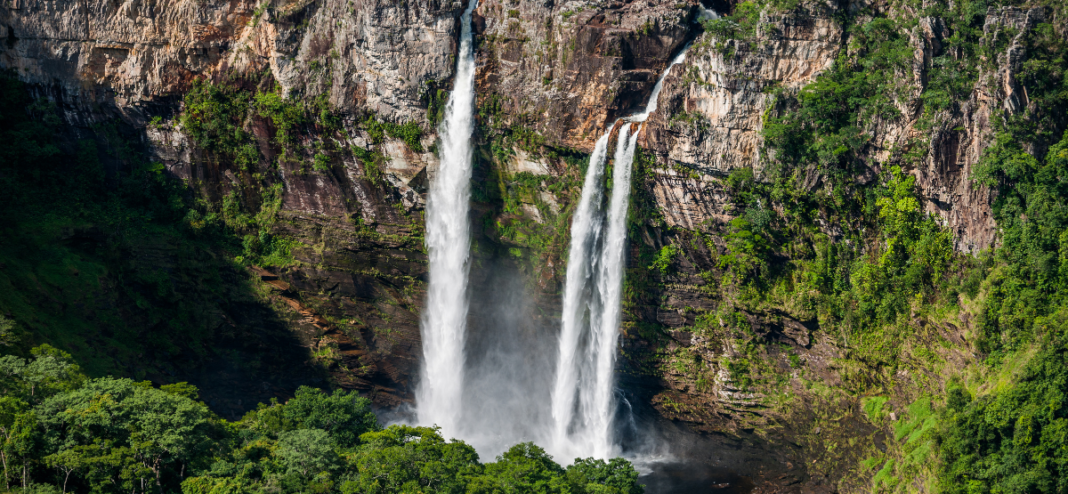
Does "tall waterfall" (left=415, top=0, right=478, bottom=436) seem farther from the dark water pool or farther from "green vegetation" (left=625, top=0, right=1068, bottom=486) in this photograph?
the dark water pool

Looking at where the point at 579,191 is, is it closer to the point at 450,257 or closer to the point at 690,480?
the point at 450,257

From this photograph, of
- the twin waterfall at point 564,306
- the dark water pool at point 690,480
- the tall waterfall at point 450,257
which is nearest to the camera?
the dark water pool at point 690,480

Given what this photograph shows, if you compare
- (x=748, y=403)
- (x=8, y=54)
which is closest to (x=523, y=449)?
(x=748, y=403)

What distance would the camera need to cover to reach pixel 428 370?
46.7 metres

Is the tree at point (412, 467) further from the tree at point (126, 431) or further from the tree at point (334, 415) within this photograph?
the tree at point (126, 431)

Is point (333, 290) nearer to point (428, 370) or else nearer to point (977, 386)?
point (428, 370)

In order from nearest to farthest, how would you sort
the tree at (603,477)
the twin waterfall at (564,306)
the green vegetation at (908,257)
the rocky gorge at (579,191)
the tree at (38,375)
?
1. the tree at (38,375)
2. the tree at (603,477)
3. the green vegetation at (908,257)
4. the rocky gorge at (579,191)
5. the twin waterfall at (564,306)

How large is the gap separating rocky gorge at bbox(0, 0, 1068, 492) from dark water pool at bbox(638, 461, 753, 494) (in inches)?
39.4

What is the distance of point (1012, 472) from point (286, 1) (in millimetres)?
33448

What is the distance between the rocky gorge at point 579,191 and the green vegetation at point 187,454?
25.4 feet

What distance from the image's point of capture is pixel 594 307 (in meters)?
43.9

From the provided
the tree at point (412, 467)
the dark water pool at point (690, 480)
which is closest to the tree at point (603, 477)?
the tree at point (412, 467)

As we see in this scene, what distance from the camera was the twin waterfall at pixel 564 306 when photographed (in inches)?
1689

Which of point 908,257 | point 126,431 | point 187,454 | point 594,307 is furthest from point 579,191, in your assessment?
point 126,431
